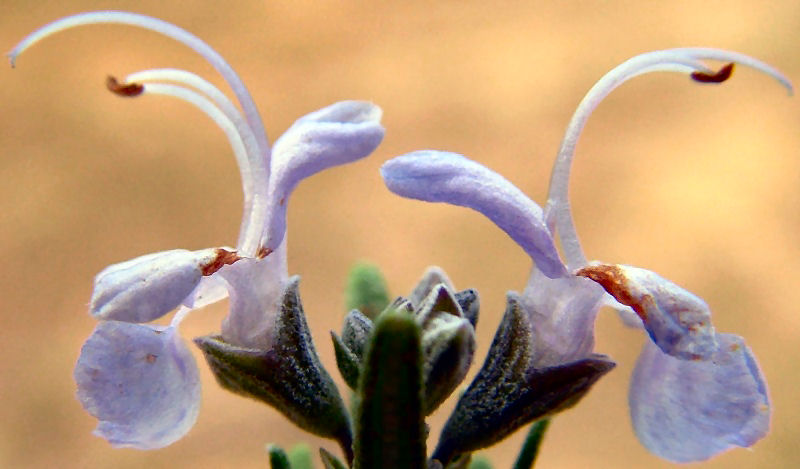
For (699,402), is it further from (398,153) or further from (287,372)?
(398,153)

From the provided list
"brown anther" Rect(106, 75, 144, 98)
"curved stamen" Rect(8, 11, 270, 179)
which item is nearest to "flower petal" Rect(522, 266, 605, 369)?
"curved stamen" Rect(8, 11, 270, 179)

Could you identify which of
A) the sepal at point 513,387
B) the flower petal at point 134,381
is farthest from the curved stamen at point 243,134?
the sepal at point 513,387

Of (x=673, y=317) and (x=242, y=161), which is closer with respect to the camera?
(x=673, y=317)

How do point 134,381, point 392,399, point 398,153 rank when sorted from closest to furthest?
point 392,399
point 134,381
point 398,153

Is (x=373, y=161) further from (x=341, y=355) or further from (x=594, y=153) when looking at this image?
(x=341, y=355)

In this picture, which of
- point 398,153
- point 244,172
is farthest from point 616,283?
point 398,153

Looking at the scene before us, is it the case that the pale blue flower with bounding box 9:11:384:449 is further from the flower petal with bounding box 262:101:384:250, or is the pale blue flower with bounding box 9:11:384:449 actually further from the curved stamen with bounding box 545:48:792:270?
the curved stamen with bounding box 545:48:792:270
